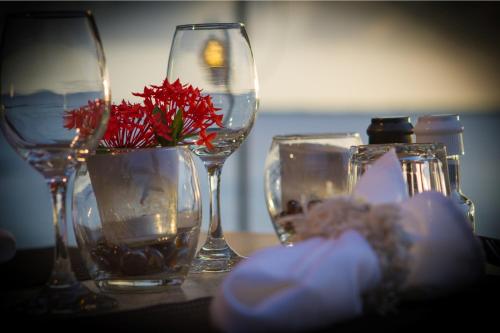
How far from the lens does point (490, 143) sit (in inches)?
137

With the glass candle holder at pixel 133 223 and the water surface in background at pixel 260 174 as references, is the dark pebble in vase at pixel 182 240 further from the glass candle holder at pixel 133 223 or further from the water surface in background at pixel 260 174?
the water surface in background at pixel 260 174

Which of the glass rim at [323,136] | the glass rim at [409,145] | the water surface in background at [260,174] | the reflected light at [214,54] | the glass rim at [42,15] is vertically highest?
the glass rim at [42,15]

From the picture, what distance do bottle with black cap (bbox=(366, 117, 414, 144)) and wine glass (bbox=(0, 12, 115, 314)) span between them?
0.28 m

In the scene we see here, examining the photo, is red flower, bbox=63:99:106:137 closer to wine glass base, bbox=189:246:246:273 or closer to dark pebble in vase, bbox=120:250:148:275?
dark pebble in vase, bbox=120:250:148:275

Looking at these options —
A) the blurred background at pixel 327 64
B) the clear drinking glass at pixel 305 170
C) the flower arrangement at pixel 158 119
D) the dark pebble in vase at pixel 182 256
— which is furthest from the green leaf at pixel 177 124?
the blurred background at pixel 327 64

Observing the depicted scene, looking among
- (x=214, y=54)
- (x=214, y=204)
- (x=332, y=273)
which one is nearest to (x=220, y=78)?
(x=214, y=54)

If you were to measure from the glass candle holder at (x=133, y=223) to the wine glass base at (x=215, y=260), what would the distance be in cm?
10

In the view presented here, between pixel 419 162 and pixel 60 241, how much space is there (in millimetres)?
319

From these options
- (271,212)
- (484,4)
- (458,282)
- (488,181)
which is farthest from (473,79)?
(458,282)

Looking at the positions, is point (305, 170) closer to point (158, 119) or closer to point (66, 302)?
point (158, 119)

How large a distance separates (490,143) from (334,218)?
3.16 m

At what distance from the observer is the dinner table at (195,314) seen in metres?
0.48

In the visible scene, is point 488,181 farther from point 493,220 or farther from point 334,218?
point 334,218

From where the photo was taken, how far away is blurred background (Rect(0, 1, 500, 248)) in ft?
11.6
